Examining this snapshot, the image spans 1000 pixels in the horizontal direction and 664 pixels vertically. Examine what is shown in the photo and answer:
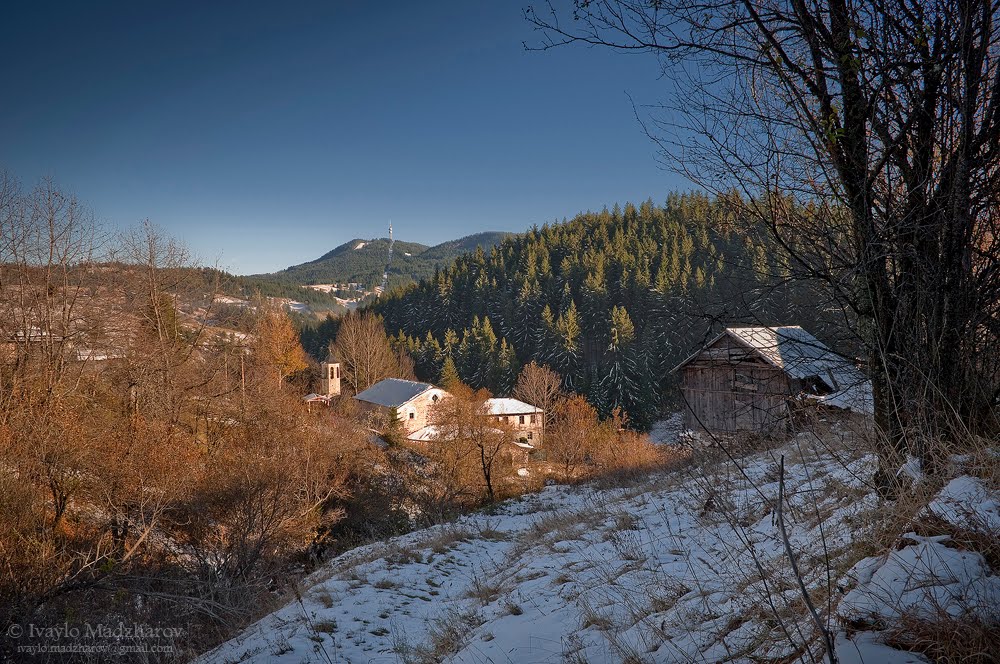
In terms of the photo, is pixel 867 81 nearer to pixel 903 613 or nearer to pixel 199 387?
pixel 903 613

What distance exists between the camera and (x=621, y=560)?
4.33m

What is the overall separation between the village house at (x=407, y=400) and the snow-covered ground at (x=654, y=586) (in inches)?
1160

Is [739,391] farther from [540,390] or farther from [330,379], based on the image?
[330,379]

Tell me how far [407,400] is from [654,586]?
35598mm

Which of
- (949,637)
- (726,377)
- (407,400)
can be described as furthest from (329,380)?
(949,637)

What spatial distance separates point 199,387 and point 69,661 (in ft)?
37.9

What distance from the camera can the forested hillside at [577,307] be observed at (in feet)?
154

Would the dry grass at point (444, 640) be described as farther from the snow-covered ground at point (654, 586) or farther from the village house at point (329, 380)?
the village house at point (329, 380)

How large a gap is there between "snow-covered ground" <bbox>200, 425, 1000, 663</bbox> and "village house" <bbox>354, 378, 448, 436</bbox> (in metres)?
29.5

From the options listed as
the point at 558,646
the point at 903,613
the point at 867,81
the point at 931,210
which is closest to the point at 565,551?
the point at 558,646

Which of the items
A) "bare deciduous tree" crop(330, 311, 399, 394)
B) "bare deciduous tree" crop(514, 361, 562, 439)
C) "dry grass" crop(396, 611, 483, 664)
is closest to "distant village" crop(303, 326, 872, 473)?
"bare deciduous tree" crop(514, 361, 562, 439)

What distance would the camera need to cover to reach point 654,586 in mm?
3418

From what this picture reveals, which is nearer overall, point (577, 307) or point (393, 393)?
point (393, 393)

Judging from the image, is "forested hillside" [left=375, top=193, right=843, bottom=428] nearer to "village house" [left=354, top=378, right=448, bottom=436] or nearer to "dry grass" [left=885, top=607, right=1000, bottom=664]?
"village house" [left=354, top=378, right=448, bottom=436]
